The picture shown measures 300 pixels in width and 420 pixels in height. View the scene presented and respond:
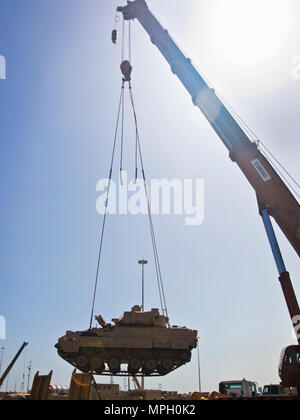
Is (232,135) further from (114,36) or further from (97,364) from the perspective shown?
(97,364)

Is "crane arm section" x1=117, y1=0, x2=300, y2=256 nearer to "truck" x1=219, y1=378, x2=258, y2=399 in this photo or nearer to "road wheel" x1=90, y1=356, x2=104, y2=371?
"truck" x1=219, y1=378, x2=258, y2=399

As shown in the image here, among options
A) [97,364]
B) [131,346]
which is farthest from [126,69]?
[97,364]

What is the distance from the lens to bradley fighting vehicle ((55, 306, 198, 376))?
66.0ft

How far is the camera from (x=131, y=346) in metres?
20.0

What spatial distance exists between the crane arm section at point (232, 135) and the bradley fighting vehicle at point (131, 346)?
36.8 feet

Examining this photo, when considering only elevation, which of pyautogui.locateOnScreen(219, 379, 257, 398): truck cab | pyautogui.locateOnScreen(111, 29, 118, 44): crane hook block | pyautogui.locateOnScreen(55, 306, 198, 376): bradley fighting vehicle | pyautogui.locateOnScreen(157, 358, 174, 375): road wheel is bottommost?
pyautogui.locateOnScreen(219, 379, 257, 398): truck cab

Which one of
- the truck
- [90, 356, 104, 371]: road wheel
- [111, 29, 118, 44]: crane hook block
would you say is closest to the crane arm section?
[111, 29, 118, 44]: crane hook block

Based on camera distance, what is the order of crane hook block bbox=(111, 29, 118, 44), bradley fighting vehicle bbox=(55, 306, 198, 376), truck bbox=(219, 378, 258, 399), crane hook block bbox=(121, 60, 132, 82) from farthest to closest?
bradley fighting vehicle bbox=(55, 306, 198, 376), crane hook block bbox=(111, 29, 118, 44), crane hook block bbox=(121, 60, 132, 82), truck bbox=(219, 378, 258, 399)

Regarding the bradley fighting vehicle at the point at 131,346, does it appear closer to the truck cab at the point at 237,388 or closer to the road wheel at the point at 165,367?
the road wheel at the point at 165,367

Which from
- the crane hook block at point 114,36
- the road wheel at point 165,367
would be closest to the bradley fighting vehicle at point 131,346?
the road wheel at point 165,367

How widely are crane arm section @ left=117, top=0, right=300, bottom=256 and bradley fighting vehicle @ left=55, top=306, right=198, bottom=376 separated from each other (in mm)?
11214
